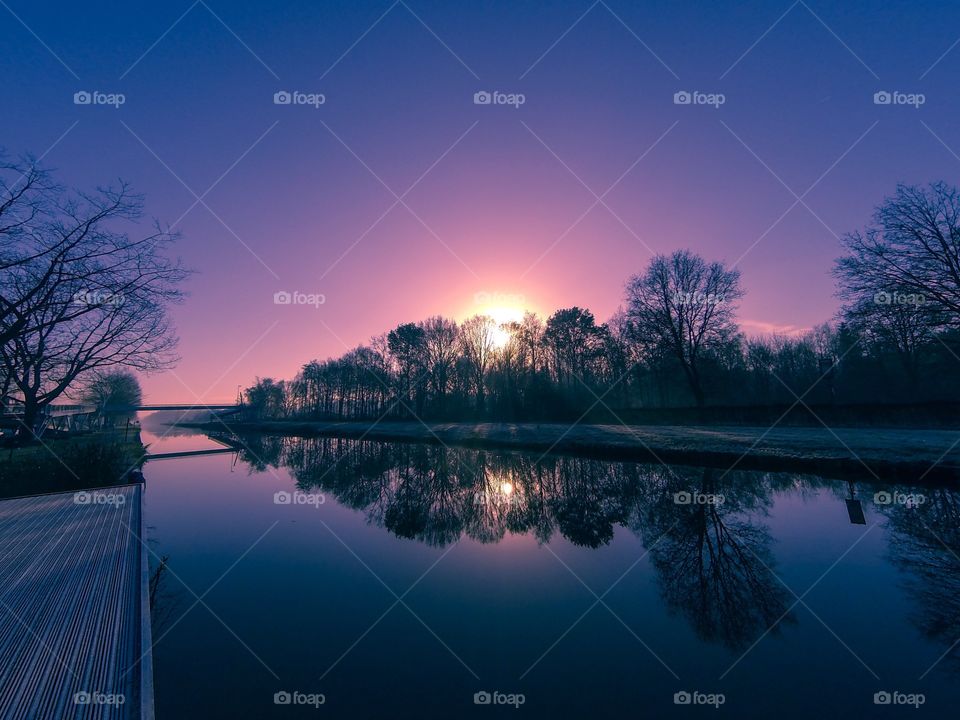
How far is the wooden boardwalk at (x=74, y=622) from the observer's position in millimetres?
3971

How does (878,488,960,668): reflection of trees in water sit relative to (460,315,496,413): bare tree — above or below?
below

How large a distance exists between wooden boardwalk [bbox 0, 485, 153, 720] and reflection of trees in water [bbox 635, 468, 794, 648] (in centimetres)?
773

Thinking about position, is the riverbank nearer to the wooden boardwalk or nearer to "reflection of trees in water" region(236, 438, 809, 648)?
"reflection of trees in water" region(236, 438, 809, 648)

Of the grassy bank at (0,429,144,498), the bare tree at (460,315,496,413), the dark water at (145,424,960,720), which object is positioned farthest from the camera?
the bare tree at (460,315,496,413)

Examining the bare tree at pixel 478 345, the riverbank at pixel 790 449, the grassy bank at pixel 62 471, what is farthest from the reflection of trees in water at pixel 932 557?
the bare tree at pixel 478 345

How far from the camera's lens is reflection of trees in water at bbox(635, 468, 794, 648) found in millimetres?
6086

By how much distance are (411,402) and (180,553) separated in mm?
58054

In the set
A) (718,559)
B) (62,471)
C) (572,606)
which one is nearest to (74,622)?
(572,606)

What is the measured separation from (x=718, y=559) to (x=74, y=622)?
1162cm

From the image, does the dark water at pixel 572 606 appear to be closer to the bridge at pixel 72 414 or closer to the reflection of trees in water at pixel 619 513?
the reflection of trees in water at pixel 619 513

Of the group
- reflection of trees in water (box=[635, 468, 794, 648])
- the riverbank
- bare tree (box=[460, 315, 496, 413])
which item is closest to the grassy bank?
reflection of trees in water (box=[635, 468, 794, 648])

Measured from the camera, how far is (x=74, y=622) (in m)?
5.40

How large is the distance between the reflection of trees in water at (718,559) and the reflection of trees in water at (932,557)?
1.83 m

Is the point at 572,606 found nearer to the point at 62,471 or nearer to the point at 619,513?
the point at 619,513
